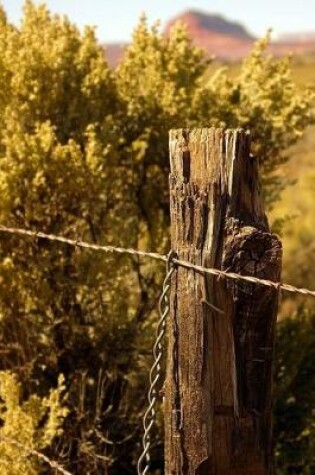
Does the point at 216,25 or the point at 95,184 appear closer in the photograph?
the point at 95,184

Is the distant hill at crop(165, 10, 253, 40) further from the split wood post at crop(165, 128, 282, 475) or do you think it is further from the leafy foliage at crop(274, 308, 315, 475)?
the split wood post at crop(165, 128, 282, 475)

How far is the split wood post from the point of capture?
2.22 m

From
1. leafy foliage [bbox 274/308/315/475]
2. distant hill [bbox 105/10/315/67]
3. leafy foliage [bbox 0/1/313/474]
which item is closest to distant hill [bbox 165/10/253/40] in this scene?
distant hill [bbox 105/10/315/67]

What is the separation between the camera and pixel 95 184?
4363 millimetres

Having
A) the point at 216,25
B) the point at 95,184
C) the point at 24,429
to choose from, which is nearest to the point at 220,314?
the point at 24,429

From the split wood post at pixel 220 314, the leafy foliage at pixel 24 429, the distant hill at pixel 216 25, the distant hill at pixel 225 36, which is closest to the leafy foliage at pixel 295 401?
the leafy foliage at pixel 24 429

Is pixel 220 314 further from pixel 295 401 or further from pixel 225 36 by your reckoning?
pixel 225 36

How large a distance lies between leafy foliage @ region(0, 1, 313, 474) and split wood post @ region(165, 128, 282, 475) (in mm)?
1847

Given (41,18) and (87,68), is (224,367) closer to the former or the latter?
(87,68)

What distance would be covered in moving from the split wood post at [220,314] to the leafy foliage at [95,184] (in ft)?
6.06

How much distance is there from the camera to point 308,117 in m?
5.17

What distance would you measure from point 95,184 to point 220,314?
90.2 inches

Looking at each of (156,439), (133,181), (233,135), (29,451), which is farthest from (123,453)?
(233,135)

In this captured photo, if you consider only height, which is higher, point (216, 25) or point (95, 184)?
point (216, 25)
